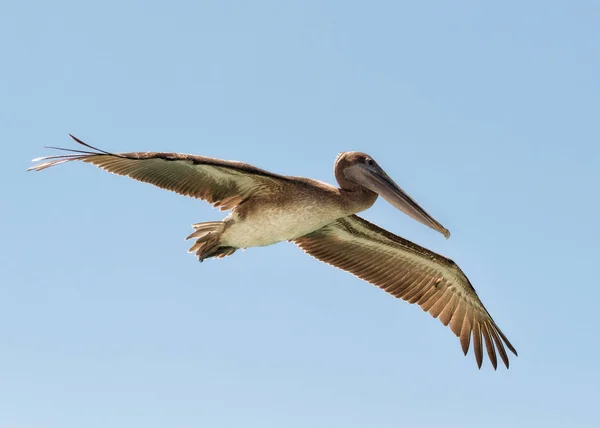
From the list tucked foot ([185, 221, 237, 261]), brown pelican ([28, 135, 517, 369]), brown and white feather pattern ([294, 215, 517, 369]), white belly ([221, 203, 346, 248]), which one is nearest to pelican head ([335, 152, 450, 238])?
brown pelican ([28, 135, 517, 369])

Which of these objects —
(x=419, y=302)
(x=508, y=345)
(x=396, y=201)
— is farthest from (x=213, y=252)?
(x=508, y=345)

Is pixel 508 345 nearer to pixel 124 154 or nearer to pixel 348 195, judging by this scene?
pixel 348 195

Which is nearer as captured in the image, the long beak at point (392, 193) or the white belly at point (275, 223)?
the white belly at point (275, 223)

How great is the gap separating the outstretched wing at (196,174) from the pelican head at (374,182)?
1.01 m

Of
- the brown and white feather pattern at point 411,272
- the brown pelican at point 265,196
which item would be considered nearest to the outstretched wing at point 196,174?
the brown pelican at point 265,196

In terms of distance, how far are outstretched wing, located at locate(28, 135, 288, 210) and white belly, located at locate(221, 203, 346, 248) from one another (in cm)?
35

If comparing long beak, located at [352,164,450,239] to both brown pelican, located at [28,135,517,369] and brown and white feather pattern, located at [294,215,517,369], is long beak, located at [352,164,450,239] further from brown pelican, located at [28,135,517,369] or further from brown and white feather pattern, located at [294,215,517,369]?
brown and white feather pattern, located at [294,215,517,369]

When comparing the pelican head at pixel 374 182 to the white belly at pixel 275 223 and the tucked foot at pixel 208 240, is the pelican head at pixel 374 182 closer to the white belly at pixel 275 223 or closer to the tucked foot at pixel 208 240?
the white belly at pixel 275 223

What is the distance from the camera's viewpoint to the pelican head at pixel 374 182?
41.6 feet

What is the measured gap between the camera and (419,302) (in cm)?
1495

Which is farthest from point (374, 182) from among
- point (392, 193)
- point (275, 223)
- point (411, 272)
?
point (411, 272)

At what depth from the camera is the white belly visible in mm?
12250

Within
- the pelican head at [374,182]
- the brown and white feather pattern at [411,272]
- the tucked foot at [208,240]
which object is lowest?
the tucked foot at [208,240]

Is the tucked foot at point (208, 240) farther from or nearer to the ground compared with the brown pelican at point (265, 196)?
nearer to the ground
